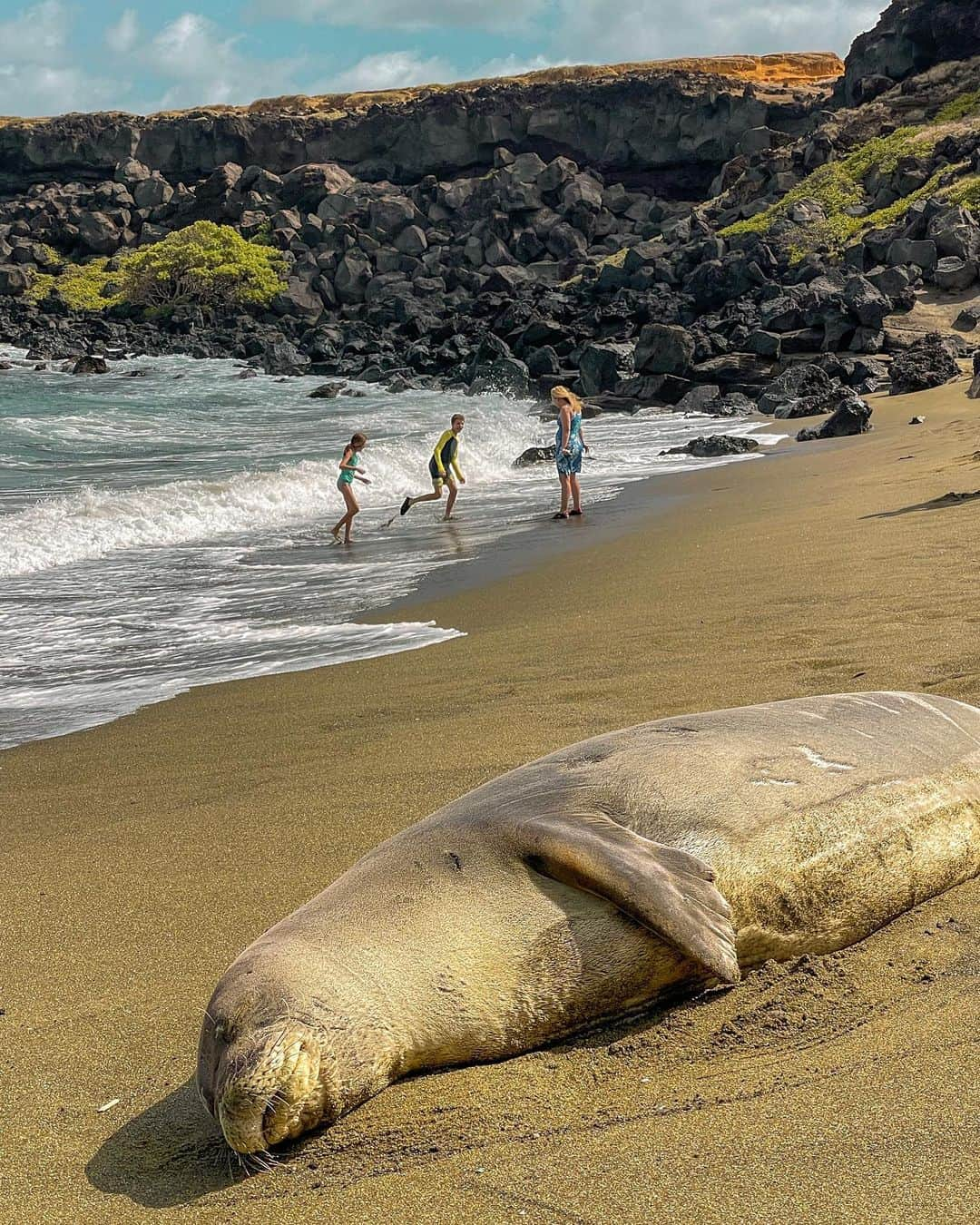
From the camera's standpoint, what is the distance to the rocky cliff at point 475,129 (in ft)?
231

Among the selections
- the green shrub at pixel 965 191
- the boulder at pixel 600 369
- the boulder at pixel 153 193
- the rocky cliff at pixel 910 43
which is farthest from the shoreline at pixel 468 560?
the boulder at pixel 153 193

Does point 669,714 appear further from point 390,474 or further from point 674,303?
point 674,303

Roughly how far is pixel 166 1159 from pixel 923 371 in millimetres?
22934

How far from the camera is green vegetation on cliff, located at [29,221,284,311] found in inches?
2159

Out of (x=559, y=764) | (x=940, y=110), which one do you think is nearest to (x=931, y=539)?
(x=559, y=764)

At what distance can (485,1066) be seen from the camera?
114 inches

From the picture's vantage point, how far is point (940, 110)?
5303cm

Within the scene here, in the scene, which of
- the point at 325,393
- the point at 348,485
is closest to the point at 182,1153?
the point at 348,485

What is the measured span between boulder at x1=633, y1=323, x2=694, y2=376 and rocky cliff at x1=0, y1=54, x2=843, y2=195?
144 feet

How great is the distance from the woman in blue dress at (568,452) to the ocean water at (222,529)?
1.93ft

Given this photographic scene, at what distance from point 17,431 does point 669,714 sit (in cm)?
2296

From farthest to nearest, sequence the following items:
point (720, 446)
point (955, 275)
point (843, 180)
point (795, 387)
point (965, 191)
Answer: point (843, 180) < point (965, 191) < point (955, 275) < point (795, 387) < point (720, 446)

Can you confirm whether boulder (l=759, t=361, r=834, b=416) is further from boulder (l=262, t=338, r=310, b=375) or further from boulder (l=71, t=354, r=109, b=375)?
boulder (l=71, t=354, r=109, b=375)

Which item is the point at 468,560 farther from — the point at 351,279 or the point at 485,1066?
the point at 351,279
